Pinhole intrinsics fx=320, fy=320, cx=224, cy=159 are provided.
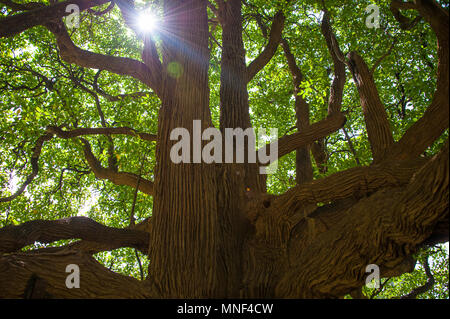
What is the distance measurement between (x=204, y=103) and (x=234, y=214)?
1.44 meters

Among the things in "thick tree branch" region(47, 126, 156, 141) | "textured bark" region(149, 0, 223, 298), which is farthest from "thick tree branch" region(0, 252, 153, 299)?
"thick tree branch" region(47, 126, 156, 141)

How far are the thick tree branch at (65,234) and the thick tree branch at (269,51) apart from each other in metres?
3.55

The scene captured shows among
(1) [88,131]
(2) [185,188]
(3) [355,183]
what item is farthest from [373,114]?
(1) [88,131]

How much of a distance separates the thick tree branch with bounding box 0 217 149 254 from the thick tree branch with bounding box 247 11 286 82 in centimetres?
355

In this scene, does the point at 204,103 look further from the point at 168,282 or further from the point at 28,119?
the point at 28,119

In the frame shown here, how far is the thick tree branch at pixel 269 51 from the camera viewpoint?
→ 618 centimetres

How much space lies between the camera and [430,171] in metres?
2.20

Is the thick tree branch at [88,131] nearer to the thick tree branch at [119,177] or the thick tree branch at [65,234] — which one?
the thick tree branch at [119,177]

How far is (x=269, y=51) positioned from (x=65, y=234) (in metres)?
4.89

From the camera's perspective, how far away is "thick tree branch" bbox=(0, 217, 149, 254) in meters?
3.39

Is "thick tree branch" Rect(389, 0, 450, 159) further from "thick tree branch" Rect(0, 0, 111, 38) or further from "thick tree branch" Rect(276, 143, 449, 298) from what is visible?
"thick tree branch" Rect(0, 0, 111, 38)

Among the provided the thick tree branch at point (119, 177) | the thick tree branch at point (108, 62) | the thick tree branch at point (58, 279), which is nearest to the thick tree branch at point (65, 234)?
the thick tree branch at point (58, 279)

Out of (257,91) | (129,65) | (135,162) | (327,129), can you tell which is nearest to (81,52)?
(129,65)

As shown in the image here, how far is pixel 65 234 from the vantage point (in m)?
3.73
